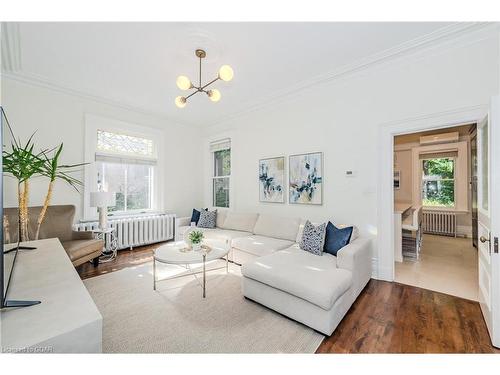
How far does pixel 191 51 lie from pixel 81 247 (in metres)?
3.02

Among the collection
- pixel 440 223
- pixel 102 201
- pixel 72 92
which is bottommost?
pixel 440 223

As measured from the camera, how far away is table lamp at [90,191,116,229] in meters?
3.62

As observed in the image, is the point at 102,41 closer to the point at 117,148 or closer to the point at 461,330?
the point at 117,148

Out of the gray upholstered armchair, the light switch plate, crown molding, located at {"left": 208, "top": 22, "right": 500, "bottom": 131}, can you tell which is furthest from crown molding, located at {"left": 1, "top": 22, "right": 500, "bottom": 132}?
the gray upholstered armchair

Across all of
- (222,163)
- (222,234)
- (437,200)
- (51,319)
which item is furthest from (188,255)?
(437,200)

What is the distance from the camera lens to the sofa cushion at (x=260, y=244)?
10.5 ft

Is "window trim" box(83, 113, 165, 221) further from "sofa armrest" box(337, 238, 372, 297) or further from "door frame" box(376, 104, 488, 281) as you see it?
"door frame" box(376, 104, 488, 281)

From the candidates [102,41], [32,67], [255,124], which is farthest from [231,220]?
[32,67]

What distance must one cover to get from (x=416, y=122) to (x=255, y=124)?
8.95ft

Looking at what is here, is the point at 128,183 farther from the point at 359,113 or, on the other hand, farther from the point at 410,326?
the point at 410,326

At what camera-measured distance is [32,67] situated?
3.11 metres

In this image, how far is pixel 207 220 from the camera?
4.56 m

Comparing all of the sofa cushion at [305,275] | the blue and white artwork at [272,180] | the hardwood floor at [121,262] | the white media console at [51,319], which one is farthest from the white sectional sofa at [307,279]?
the hardwood floor at [121,262]

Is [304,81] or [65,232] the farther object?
[304,81]
